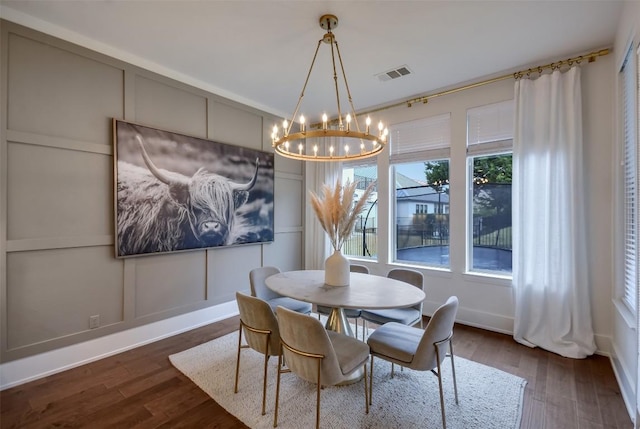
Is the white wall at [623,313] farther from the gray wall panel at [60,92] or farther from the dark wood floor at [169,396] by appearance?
the gray wall panel at [60,92]

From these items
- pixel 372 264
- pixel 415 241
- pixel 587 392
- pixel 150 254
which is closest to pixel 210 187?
pixel 150 254

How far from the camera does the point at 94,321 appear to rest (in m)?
2.77

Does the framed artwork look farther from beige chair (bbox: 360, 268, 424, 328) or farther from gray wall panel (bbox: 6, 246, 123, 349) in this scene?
beige chair (bbox: 360, 268, 424, 328)

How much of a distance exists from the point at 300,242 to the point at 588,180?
377cm

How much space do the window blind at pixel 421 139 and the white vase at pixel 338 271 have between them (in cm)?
226

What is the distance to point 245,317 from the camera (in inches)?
83.0

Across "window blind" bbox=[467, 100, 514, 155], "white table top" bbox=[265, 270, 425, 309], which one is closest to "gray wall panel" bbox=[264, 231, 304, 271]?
"white table top" bbox=[265, 270, 425, 309]

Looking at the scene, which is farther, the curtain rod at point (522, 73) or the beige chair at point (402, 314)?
the curtain rod at point (522, 73)

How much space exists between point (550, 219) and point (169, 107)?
429cm

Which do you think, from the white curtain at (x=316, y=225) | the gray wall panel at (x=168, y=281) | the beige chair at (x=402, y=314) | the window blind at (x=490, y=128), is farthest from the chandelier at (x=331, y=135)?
the gray wall panel at (x=168, y=281)

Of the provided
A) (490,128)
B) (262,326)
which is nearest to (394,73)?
(490,128)

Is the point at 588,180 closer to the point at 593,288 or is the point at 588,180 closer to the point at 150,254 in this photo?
the point at 593,288

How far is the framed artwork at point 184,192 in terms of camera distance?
2.93 m

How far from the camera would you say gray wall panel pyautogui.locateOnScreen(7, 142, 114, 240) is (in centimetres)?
236
